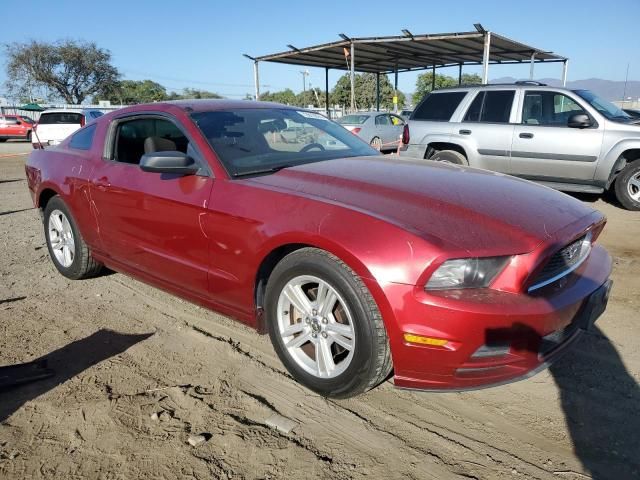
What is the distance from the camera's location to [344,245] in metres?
2.42

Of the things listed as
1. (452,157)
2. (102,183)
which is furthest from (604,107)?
(102,183)

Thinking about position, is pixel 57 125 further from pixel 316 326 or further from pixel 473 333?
pixel 473 333

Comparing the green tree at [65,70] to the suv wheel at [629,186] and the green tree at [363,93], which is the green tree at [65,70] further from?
the suv wheel at [629,186]

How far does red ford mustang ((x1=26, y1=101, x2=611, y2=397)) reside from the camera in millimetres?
2283

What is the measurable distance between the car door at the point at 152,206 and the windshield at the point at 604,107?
6.61 metres

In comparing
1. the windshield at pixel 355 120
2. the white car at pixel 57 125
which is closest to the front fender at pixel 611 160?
the windshield at pixel 355 120

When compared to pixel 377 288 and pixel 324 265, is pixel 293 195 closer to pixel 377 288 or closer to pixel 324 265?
pixel 324 265

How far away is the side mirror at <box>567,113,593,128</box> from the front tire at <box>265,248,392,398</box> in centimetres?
628

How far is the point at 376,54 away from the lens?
22.7 m

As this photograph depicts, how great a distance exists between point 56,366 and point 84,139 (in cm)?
212

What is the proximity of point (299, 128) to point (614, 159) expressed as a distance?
222 inches

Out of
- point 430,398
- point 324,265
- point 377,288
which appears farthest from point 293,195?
point 430,398

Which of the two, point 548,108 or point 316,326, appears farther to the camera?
point 548,108

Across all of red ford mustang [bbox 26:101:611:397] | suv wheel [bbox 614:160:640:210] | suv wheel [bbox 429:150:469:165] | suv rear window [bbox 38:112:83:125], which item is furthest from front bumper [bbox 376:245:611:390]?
suv rear window [bbox 38:112:83:125]
